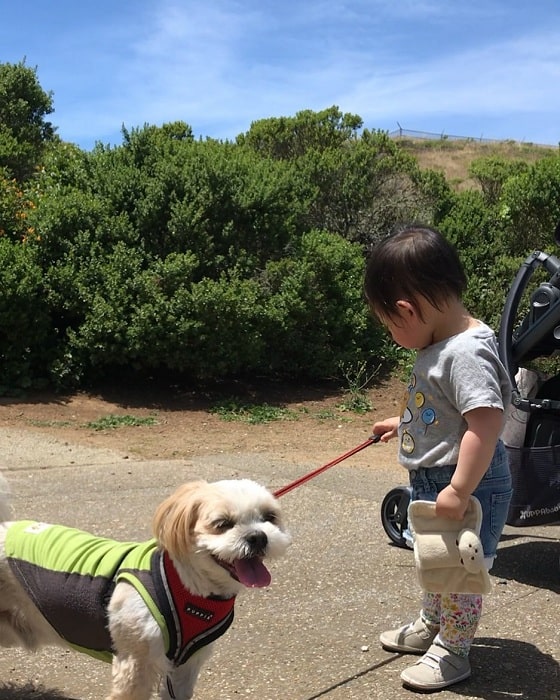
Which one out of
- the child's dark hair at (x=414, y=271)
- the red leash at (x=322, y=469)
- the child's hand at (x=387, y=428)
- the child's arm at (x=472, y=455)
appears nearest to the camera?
the child's arm at (x=472, y=455)

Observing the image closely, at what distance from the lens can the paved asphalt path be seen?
325 cm

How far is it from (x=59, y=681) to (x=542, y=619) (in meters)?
2.33

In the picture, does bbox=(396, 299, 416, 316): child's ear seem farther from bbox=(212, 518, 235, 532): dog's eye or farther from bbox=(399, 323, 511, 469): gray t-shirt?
bbox=(212, 518, 235, 532): dog's eye

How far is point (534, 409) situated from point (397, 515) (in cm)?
115

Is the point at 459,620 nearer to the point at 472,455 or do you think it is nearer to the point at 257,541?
the point at 472,455

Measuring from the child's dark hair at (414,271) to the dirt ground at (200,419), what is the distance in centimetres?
507

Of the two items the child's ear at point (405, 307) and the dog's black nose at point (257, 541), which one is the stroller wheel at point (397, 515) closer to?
the child's ear at point (405, 307)

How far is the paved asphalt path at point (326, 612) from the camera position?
10.7 ft

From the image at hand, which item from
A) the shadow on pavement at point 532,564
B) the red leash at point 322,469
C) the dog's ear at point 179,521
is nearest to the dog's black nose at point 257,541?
the dog's ear at point 179,521

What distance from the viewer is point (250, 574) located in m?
2.66

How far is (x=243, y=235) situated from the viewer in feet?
39.0

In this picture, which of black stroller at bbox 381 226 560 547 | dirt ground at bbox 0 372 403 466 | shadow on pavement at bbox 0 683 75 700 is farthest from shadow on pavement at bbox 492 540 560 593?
dirt ground at bbox 0 372 403 466

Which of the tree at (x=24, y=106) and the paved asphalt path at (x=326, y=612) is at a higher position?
the tree at (x=24, y=106)

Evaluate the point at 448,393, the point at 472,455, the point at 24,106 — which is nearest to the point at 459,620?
the point at 472,455
